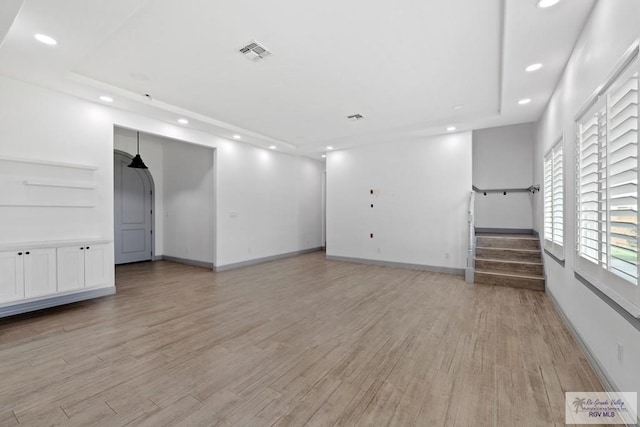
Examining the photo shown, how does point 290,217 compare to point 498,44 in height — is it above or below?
below

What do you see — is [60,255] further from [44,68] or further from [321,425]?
[321,425]

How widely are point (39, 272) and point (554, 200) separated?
22.7 feet

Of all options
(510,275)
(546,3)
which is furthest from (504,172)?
(546,3)

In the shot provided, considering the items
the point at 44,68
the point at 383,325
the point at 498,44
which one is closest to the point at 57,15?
the point at 44,68

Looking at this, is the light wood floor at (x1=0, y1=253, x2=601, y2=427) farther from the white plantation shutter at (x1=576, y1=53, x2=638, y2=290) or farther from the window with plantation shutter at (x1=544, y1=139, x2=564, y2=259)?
the white plantation shutter at (x1=576, y1=53, x2=638, y2=290)

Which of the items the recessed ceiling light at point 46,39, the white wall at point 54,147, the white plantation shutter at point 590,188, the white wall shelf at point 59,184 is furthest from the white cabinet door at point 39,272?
the white plantation shutter at point 590,188

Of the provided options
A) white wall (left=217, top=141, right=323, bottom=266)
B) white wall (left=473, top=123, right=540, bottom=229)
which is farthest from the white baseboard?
white wall (left=473, top=123, right=540, bottom=229)

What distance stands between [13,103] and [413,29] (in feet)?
16.5

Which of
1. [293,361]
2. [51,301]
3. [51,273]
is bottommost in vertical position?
[293,361]

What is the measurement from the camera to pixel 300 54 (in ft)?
10.2

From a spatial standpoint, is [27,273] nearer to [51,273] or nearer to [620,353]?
[51,273]

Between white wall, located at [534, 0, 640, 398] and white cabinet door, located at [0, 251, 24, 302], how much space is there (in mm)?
5985

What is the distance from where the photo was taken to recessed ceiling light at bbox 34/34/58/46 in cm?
271

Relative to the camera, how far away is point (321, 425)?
1754 millimetres
